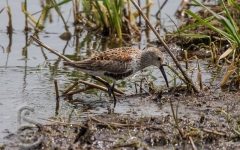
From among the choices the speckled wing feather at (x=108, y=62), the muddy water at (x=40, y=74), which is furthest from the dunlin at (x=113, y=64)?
the muddy water at (x=40, y=74)

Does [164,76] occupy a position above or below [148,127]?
above

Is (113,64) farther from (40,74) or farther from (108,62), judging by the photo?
(40,74)

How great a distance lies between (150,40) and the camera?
11406 mm

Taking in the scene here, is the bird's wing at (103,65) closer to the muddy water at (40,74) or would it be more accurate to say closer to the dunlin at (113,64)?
the dunlin at (113,64)

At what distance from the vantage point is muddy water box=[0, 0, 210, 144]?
25.0 feet

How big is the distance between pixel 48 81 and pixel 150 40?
312 cm

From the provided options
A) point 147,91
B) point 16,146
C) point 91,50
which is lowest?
point 16,146

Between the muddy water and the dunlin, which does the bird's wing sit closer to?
the dunlin

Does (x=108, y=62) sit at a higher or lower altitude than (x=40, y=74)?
higher

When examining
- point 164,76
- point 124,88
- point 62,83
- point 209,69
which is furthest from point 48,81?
point 209,69

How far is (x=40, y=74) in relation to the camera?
9188mm

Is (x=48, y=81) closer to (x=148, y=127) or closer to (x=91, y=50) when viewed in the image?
(x=91, y=50)

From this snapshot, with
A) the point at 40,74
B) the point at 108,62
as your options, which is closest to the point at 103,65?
the point at 108,62

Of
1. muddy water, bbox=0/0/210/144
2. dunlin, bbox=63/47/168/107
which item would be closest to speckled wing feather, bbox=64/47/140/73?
dunlin, bbox=63/47/168/107
